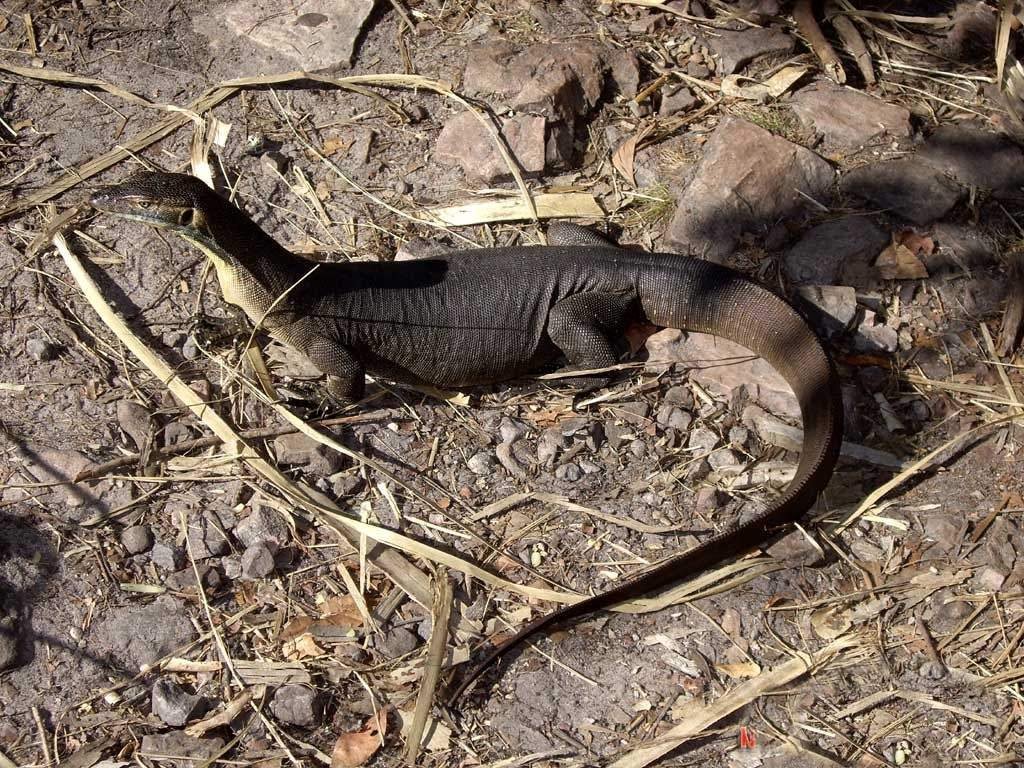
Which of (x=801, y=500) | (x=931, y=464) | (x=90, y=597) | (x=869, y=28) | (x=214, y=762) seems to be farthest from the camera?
(x=869, y=28)

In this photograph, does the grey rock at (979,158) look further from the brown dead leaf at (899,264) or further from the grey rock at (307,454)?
the grey rock at (307,454)

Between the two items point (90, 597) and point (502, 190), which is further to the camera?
point (502, 190)

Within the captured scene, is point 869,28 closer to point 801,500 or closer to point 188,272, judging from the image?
point 801,500

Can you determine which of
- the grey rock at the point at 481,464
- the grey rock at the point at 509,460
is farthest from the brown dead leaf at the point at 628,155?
the grey rock at the point at 481,464

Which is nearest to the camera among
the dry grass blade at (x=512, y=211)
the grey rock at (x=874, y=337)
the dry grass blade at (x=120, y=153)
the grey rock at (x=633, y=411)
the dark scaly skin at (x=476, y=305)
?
the dark scaly skin at (x=476, y=305)

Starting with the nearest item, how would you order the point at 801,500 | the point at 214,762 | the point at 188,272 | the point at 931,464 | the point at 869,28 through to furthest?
the point at 214,762, the point at 801,500, the point at 931,464, the point at 188,272, the point at 869,28

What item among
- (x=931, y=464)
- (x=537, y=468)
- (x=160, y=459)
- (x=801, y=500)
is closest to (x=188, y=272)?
(x=160, y=459)

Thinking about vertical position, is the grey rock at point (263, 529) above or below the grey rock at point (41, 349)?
below
